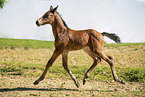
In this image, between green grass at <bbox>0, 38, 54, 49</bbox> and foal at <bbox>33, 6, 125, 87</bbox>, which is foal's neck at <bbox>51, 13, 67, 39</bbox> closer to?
foal at <bbox>33, 6, 125, 87</bbox>

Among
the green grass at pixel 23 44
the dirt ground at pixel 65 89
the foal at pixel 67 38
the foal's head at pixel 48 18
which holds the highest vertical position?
the foal's head at pixel 48 18

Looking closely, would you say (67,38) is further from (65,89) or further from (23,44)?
(23,44)

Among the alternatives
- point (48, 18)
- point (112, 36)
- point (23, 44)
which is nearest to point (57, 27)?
point (48, 18)

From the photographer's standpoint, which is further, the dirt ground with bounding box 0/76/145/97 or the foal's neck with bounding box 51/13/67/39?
the foal's neck with bounding box 51/13/67/39

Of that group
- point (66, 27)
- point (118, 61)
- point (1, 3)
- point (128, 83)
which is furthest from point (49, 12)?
point (1, 3)

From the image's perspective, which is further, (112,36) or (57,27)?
(112,36)

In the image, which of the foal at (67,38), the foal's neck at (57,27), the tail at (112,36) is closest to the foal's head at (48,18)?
the foal at (67,38)

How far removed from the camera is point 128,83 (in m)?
7.05

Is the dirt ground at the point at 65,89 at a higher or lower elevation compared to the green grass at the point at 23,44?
lower

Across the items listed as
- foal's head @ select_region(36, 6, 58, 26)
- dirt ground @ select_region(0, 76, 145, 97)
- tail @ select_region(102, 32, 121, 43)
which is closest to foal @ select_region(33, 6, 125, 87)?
foal's head @ select_region(36, 6, 58, 26)

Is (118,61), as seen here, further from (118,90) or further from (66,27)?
(66,27)

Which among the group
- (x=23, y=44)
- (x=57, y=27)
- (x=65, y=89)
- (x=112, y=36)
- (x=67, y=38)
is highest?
(x=57, y=27)

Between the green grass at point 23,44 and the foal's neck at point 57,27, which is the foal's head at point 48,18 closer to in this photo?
the foal's neck at point 57,27

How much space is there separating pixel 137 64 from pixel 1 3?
17992 mm
